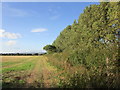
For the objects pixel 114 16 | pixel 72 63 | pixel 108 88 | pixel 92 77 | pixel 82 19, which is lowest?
pixel 108 88

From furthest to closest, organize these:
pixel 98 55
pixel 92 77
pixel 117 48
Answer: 1. pixel 98 55
2. pixel 117 48
3. pixel 92 77

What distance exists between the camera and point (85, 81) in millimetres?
4953

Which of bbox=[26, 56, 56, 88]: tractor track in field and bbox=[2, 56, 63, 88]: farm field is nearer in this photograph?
bbox=[2, 56, 63, 88]: farm field

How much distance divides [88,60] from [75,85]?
3.29 meters

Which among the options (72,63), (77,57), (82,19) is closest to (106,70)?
(77,57)

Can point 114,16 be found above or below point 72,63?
above

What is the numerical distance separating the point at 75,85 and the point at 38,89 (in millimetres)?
1538

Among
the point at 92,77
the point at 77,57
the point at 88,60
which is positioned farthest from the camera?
the point at 77,57

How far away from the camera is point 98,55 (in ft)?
22.7

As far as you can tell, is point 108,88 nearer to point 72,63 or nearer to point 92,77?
point 92,77

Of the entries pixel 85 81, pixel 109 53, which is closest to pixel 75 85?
Result: pixel 85 81

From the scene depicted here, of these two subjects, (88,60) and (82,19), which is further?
(82,19)

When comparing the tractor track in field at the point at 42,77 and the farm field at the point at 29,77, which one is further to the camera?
the tractor track in field at the point at 42,77

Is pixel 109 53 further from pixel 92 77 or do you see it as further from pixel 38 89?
pixel 38 89
